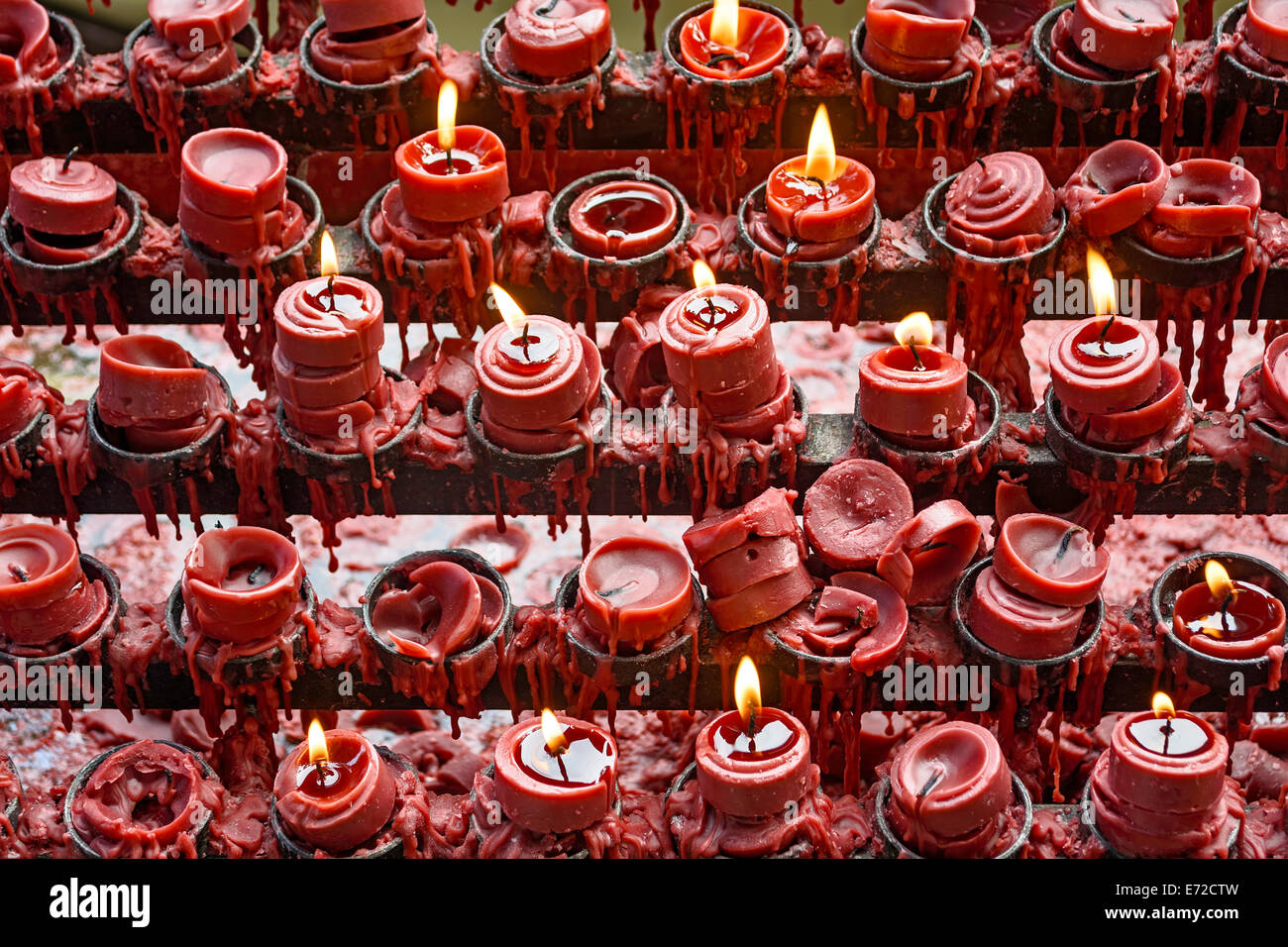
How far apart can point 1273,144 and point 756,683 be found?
2082 mm

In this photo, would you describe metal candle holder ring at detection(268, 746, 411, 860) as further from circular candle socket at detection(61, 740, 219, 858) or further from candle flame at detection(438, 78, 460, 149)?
candle flame at detection(438, 78, 460, 149)

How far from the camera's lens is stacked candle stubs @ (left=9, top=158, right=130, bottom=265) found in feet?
15.2

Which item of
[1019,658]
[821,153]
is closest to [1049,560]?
[1019,658]

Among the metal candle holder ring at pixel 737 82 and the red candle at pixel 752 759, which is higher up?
the metal candle holder ring at pixel 737 82

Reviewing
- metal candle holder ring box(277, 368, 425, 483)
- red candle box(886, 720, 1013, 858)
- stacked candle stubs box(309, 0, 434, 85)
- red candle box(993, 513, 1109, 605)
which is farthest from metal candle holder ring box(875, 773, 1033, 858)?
stacked candle stubs box(309, 0, 434, 85)

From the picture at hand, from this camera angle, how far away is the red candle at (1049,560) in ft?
13.8

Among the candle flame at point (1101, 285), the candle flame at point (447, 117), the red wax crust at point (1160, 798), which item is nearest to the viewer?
the red wax crust at point (1160, 798)

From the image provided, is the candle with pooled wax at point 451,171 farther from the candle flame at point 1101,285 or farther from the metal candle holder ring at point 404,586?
the candle flame at point 1101,285

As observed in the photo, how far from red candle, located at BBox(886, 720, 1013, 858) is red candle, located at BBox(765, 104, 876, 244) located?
4.10ft

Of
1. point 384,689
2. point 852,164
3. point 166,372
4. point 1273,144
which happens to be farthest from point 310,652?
point 1273,144

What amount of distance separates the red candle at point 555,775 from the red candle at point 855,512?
2.31 feet

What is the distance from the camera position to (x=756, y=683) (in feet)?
13.5

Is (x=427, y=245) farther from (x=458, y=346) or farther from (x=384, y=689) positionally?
(x=384, y=689)

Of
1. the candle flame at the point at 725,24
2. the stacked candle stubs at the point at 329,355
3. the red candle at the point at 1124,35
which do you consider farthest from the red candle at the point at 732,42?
the stacked candle stubs at the point at 329,355
